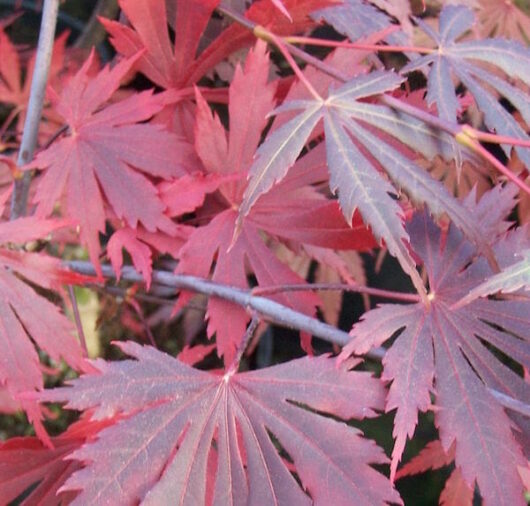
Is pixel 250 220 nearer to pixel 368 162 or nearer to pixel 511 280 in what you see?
pixel 368 162

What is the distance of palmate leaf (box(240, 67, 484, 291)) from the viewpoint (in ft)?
1.41

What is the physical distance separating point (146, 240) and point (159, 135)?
101 mm

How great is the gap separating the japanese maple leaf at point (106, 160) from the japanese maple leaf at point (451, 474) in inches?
12.9

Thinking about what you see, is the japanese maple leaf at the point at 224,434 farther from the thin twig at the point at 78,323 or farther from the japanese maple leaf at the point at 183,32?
the japanese maple leaf at the point at 183,32

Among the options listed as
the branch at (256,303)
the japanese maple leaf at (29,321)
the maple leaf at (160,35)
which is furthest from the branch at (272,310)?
the maple leaf at (160,35)

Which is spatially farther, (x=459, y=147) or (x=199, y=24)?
(x=199, y=24)

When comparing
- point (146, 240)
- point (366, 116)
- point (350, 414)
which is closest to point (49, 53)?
point (146, 240)

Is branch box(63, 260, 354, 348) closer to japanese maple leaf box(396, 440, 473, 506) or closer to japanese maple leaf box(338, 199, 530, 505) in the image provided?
japanese maple leaf box(338, 199, 530, 505)

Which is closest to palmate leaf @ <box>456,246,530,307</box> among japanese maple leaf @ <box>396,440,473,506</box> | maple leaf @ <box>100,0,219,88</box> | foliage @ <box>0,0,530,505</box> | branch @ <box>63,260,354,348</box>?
foliage @ <box>0,0,530,505</box>

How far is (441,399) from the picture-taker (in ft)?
1.42

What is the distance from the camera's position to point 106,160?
0.60 m

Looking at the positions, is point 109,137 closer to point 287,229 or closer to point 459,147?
point 287,229

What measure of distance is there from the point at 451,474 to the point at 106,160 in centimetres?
44

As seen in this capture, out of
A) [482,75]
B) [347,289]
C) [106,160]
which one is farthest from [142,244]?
[482,75]
